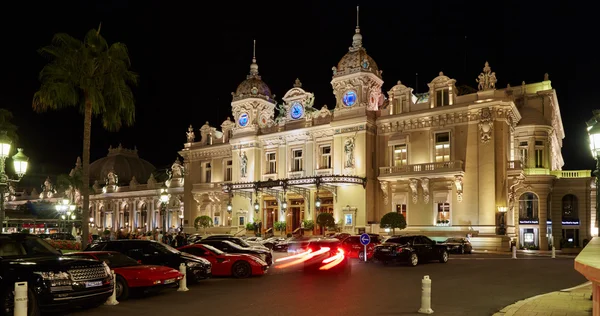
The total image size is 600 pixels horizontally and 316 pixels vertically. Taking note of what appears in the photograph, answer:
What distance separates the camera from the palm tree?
24375mm

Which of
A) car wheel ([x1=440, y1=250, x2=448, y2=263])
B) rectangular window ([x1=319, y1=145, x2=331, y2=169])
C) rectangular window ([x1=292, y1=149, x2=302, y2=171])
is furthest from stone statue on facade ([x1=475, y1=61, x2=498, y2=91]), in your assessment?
car wheel ([x1=440, y1=250, x2=448, y2=263])

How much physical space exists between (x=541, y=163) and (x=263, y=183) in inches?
934

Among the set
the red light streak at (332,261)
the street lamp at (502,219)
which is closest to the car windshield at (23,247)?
the red light streak at (332,261)

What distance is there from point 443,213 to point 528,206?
7.29 metres

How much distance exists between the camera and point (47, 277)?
11.3 meters

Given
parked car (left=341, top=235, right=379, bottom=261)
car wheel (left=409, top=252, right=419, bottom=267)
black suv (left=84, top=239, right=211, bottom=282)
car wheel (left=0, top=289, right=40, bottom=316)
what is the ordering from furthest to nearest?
parked car (left=341, top=235, right=379, bottom=261)
car wheel (left=409, top=252, right=419, bottom=267)
black suv (left=84, top=239, right=211, bottom=282)
car wheel (left=0, top=289, right=40, bottom=316)

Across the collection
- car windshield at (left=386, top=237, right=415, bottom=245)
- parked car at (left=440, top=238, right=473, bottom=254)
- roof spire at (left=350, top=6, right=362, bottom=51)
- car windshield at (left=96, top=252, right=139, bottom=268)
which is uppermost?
roof spire at (left=350, top=6, right=362, bottom=51)

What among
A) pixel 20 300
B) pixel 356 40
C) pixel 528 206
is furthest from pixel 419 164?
pixel 20 300

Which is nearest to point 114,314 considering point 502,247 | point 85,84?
point 85,84

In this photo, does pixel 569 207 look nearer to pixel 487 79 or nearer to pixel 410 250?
pixel 487 79

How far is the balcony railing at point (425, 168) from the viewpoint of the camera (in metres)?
41.5

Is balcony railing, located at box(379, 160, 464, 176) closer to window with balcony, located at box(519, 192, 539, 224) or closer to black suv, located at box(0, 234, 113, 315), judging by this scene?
window with balcony, located at box(519, 192, 539, 224)

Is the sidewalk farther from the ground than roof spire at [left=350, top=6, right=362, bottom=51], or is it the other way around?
roof spire at [left=350, top=6, right=362, bottom=51]

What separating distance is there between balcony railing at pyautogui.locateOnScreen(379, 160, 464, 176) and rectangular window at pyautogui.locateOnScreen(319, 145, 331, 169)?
17.2 feet
